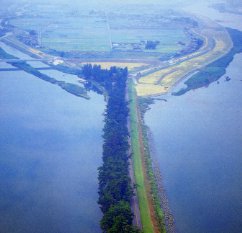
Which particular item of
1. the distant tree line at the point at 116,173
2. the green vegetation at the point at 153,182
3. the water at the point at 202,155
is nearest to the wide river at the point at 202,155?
the water at the point at 202,155

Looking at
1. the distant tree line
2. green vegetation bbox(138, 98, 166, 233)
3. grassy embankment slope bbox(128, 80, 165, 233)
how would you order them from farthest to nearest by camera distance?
green vegetation bbox(138, 98, 166, 233)
grassy embankment slope bbox(128, 80, 165, 233)
the distant tree line

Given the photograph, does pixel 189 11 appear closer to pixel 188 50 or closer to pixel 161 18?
pixel 161 18

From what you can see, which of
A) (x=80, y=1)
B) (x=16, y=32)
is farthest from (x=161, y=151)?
(x=80, y=1)

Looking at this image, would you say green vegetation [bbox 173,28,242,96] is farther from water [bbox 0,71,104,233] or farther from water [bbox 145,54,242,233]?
water [bbox 0,71,104,233]

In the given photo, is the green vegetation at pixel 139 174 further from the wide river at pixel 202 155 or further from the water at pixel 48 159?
the water at pixel 48 159

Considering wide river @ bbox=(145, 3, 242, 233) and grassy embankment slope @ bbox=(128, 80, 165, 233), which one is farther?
wide river @ bbox=(145, 3, 242, 233)

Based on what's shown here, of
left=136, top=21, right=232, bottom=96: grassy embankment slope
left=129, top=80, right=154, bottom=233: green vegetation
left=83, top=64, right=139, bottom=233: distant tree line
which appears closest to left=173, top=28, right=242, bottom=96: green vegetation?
left=136, top=21, right=232, bottom=96: grassy embankment slope

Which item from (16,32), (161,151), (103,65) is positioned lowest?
(161,151)
